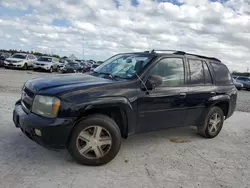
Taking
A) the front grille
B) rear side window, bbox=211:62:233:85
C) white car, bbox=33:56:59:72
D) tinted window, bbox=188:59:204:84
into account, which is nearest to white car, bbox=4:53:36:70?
white car, bbox=33:56:59:72

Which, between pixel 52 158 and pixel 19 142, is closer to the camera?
pixel 52 158

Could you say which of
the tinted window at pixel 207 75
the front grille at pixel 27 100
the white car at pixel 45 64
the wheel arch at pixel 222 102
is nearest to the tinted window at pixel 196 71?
the tinted window at pixel 207 75

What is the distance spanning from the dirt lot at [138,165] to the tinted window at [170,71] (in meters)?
1.26

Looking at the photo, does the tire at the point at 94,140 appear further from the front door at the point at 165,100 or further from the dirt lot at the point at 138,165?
the front door at the point at 165,100

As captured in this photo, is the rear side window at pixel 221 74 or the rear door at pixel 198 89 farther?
the rear side window at pixel 221 74

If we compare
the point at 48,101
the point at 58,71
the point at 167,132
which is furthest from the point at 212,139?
the point at 58,71

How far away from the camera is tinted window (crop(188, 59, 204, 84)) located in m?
4.78

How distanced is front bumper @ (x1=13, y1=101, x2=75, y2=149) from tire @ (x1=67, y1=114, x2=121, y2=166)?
5.3 inches

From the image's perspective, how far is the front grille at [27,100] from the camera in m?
3.60

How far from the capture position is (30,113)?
11.5 feet

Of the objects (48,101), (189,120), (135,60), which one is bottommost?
(189,120)

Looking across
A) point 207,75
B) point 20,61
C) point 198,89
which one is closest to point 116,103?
point 198,89

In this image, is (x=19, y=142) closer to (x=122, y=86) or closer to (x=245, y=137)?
(x=122, y=86)

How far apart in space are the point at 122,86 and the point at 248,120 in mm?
5553
